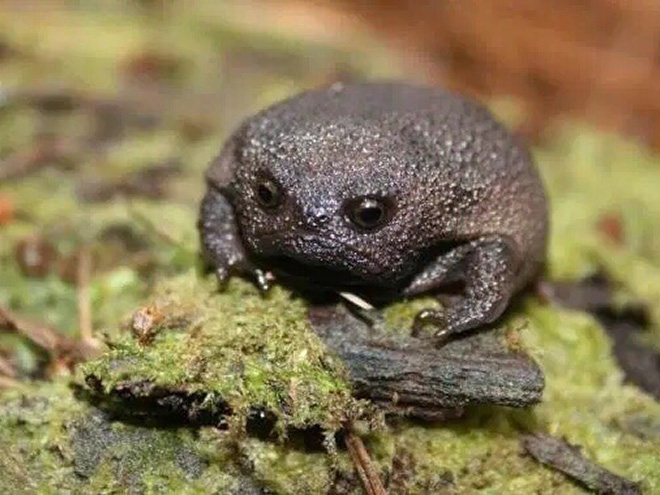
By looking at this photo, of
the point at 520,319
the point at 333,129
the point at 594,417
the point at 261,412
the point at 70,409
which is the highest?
the point at 333,129

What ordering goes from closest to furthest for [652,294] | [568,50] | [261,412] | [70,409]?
[261,412] < [70,409] < [652,294] < [568,50]

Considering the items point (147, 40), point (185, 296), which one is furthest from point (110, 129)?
point (185, 296)

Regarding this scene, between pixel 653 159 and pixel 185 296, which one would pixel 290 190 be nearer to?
pixel 185 296

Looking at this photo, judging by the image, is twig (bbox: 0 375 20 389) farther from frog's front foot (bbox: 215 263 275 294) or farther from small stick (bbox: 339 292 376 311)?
small stick (bbox: 339 292 376 311)

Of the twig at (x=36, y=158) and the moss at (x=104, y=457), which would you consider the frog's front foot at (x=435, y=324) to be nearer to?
the moss at (x=104, y=457)

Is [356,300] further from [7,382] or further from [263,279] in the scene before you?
[7,382]

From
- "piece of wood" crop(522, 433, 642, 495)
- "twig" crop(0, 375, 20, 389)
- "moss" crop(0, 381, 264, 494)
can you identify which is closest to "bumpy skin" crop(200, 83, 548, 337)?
"piece of wood" crop(522, 433, 642, 495)

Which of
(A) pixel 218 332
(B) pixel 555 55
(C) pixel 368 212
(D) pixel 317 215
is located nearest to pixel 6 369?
(A) pixel 218 332
